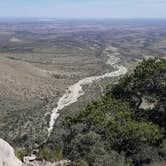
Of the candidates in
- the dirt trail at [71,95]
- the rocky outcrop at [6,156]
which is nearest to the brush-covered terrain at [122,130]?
the rocky outcrop at [6,156]

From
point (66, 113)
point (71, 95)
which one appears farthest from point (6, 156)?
point (71, 95)

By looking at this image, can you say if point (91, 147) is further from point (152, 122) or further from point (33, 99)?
point (33, 99)

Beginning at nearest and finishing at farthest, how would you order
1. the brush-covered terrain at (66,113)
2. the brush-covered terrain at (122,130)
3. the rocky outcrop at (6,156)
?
the rocky outcrop at (6,156) → the brush-covered terrain at (122,130) → the brush-covered terrain at (66,113)

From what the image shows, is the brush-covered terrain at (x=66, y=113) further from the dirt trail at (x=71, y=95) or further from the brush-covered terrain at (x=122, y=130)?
the dirt trail at (x=71, y=95)

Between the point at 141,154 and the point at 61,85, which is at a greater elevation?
the point at 141,154

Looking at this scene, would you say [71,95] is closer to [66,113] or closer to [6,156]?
[66,113]

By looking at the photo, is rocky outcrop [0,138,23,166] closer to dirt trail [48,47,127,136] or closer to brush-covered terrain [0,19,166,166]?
brush-covered terrain [0,19,166,166]

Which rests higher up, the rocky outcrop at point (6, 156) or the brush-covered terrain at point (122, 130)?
the rocky outcrop at point (6, 156)

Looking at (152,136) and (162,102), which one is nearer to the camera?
(152,136)

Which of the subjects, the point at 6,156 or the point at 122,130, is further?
the point at 122,130

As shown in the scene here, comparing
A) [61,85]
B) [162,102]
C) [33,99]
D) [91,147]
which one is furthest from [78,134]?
[61,85]

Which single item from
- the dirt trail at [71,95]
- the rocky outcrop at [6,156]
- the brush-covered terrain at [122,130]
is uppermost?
the rocky outcrop at [6,156]
